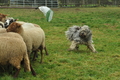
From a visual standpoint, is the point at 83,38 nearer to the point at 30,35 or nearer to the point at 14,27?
the point at 30,35

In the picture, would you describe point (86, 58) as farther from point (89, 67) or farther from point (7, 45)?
point (7, 45)

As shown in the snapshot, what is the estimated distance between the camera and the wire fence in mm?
35281

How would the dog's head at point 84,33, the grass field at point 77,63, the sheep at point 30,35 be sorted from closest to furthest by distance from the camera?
1. the grass field at point 77,63
2. the sheep at point 30,35
3. the dog's head at point 84,33

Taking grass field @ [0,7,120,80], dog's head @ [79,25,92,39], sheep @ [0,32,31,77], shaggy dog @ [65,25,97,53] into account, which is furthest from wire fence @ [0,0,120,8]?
sheep @ [0,32,31,77]

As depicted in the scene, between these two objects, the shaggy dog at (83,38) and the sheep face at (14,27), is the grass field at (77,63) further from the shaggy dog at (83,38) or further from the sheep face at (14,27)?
the sheep face at (14,27)

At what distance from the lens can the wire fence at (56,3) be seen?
116 feet

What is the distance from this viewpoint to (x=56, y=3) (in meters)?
35.3

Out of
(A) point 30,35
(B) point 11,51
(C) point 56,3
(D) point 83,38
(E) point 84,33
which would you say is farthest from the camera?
(C) point 56,3

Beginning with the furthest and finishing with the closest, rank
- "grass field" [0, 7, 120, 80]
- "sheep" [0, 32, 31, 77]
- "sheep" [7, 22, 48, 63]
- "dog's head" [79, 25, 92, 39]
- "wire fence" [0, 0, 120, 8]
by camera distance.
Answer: "wire fence" [0, 0, 120, 8], "dog's head" [79, 25, 92, 39], "sheep" [7, 22, 48, 63], "grass field" [0, 7, 120, 80], "sheep" [0, 32, 31, 77]

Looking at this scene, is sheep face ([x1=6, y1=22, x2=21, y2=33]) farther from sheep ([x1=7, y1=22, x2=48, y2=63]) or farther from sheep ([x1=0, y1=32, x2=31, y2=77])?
sheep ([x1=0, y1=32, x2=31, y2=77])

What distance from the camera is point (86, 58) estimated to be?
29.6 ft

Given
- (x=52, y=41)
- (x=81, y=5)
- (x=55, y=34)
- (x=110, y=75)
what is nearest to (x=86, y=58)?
(x=110, y=75)

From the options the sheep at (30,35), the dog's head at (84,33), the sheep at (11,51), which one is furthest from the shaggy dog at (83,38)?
the sheep at (11,51)

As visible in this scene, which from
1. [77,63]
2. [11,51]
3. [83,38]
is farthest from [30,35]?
[83,38]
